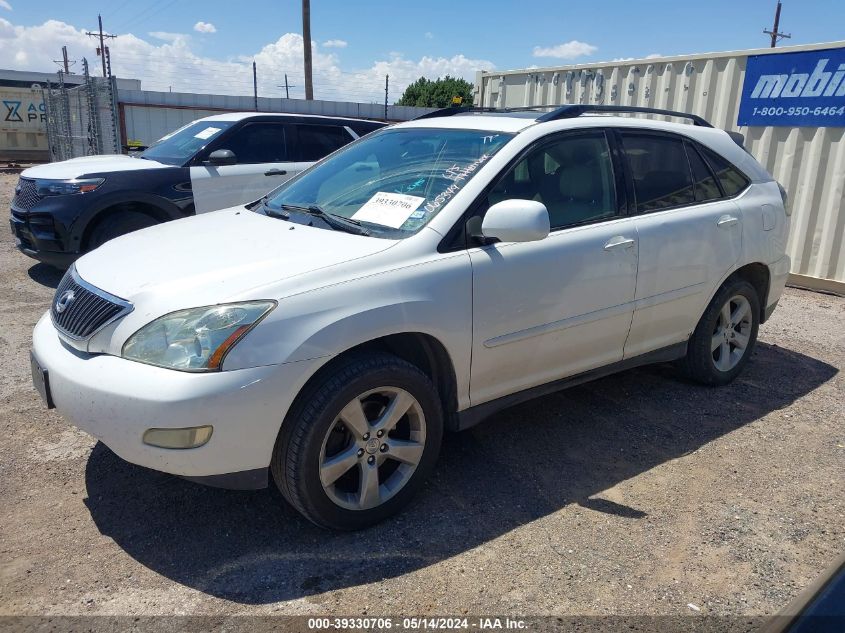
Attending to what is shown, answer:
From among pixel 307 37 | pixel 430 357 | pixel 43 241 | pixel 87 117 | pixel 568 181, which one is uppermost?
pixel 307 37

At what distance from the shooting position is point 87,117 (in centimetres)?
1466

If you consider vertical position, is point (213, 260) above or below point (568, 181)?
below

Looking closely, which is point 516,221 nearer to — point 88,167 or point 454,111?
point 454,111

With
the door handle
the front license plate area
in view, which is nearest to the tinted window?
the front license plate area

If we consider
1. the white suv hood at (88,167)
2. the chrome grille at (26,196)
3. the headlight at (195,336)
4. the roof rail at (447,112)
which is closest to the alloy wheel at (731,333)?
the roof rail at (447,112)

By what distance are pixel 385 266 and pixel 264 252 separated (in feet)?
1.83

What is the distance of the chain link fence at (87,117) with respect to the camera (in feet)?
46.3

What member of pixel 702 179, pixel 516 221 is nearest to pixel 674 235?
pixel 702 179

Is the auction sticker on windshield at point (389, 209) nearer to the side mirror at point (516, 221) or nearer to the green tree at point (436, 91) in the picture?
the side mirror at point (516, 221)

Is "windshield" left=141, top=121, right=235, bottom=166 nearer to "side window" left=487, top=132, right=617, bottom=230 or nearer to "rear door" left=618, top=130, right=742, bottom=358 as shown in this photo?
"side window" left=487, top=132, right=617, bottom=230

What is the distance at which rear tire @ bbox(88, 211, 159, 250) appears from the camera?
22.5 ft

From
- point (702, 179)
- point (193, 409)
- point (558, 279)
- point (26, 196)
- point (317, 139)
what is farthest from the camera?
point (317, 139)

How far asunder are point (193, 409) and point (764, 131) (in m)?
7.89

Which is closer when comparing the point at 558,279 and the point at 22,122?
the point at 558,279
